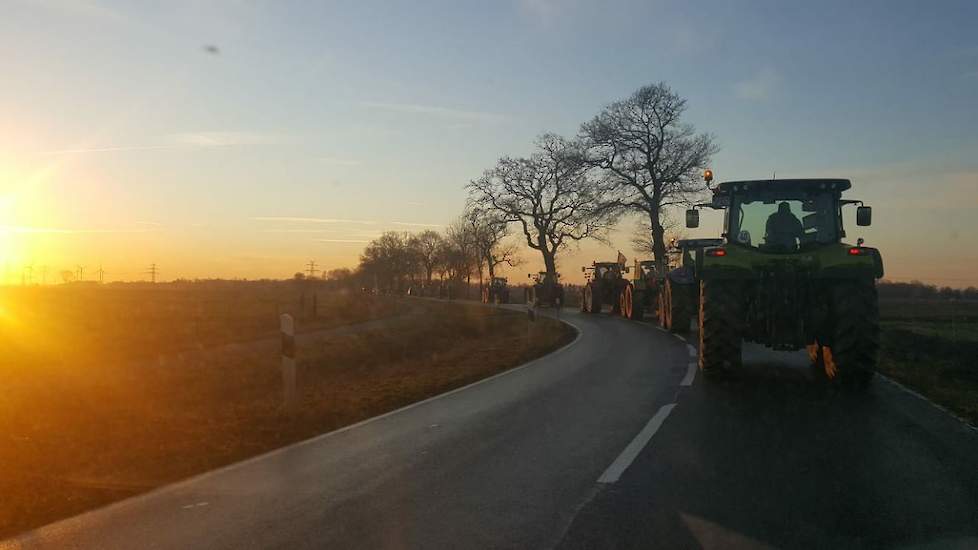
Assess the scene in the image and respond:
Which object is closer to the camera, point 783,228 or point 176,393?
point 783,228

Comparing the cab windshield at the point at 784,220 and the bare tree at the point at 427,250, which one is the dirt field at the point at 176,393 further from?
the bare tree at the point at 427,250

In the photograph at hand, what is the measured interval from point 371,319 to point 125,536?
3354 centimetres

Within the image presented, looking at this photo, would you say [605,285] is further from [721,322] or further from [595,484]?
[595,484]

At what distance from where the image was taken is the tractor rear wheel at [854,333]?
11266mm

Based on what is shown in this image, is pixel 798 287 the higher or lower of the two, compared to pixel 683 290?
higher

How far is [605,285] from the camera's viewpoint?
36312 millimetres

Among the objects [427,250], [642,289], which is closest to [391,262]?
[427,250]

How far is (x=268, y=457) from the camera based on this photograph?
7.65 metres

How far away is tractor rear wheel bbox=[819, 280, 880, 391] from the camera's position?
11.3 m

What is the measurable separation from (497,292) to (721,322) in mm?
48784

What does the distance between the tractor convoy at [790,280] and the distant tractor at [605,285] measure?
22.1 metres

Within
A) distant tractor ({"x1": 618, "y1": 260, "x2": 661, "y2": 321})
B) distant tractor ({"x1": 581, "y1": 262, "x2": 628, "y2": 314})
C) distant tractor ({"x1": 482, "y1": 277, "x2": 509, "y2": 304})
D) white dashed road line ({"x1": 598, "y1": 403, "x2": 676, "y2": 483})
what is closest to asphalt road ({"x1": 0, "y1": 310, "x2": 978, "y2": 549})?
white dashed road line ({"x1": 598, "y1": 403, "x2": 676, "y2": 483})

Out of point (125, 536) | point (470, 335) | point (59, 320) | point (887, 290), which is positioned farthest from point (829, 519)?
point (887, 290)

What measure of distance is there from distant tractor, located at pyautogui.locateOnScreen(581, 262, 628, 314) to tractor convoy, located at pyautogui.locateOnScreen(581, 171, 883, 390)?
72.6ft
